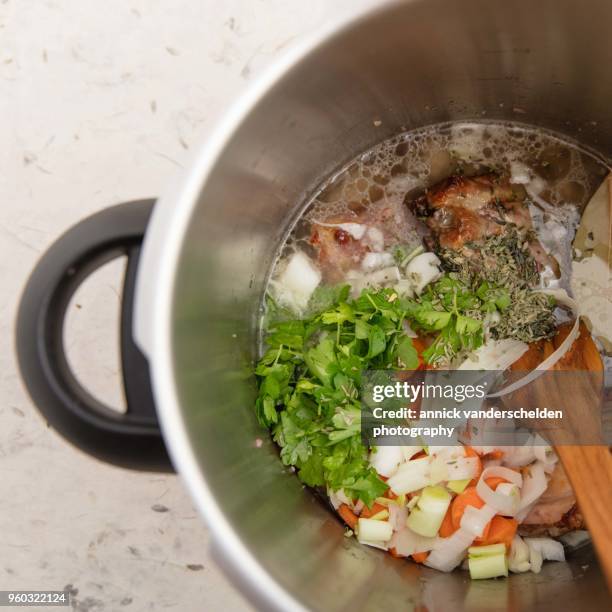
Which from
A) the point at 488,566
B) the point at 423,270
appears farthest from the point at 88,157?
the point at 488,566

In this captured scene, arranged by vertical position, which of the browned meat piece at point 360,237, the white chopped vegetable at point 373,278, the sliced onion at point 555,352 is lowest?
the sliced onion at point 555,352

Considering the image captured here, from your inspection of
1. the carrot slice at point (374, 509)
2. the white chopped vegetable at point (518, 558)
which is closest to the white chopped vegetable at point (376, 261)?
the carrot slice at point (374, 509)

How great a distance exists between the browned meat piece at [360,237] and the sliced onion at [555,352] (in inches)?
9.5

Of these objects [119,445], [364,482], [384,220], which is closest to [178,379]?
[119,445]

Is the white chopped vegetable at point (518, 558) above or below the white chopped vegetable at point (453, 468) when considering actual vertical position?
below

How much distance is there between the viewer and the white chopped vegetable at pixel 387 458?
98 centimetres

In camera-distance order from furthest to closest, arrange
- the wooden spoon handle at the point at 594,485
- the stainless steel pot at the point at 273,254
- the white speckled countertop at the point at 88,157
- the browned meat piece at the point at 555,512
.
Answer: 1. the white speckled countertop at the point at 88,157
2. the browned meat piece at the point at 555,512
3. the wooden spoon handle at the point at 594,485
4. the stainless steel pot at the point at 273,254

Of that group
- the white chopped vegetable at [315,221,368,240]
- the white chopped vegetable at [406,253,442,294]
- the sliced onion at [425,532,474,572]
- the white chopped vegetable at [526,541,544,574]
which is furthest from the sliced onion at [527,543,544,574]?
the white chopped vegetable at [315,221,368,240]

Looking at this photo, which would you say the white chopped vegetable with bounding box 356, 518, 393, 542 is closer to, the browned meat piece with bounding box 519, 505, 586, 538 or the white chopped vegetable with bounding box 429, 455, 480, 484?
the white chopped vegetable with bounding box 429, 455, 480, 484

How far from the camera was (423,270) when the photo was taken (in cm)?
103

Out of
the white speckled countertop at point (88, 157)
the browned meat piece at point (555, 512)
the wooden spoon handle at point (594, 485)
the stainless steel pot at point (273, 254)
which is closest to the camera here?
the stainless steel pot at point (273, 254)

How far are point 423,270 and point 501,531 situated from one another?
1.33 ft

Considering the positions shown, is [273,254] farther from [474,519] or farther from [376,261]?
[474,519]

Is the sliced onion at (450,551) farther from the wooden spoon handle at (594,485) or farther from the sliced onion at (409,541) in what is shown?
the wooden spoon handle at (594,485)
